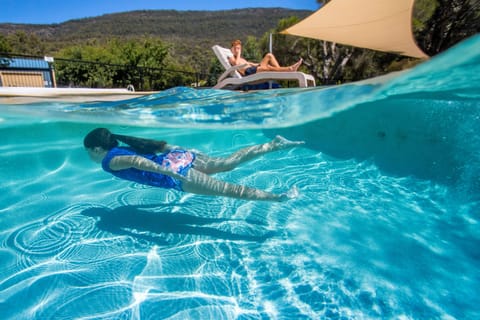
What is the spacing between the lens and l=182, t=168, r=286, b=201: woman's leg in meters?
2.70

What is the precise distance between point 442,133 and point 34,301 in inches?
312

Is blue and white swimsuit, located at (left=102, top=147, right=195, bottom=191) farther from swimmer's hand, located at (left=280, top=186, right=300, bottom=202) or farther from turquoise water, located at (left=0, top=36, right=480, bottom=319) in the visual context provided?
swimmer's hand, located at (left=280, top=186, right=300, bottom=202)

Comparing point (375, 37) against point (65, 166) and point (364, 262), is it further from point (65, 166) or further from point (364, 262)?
point (65, 166)

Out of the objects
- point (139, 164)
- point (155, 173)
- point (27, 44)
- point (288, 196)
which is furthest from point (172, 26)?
point (288, 196)

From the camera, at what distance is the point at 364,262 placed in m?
2.93

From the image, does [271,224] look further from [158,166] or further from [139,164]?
[139,164]

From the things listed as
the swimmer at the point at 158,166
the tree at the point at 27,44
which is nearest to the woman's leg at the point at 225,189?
the swimmer at the point at 158,166

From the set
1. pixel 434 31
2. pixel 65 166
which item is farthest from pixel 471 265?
pixel 434 31

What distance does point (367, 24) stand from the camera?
9.99 m

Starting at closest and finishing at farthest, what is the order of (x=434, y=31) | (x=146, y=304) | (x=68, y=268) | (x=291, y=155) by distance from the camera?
(x=146, y=304), (x=68, y=268), (x=291, y=155), (x=434, y=31)

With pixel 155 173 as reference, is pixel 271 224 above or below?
below

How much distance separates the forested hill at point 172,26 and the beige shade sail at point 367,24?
106498 mm

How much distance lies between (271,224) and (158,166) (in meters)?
1.79

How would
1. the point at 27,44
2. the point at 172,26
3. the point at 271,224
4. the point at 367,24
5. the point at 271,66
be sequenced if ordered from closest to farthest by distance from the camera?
the point at 271,224 → the point at 271,66 → the point at 367,24 → the point at 27,44 → the point at 172,26
